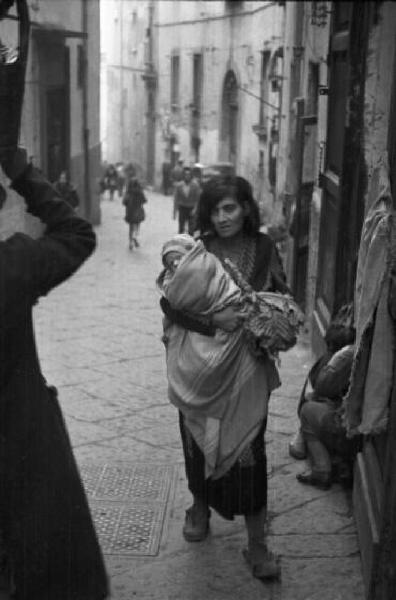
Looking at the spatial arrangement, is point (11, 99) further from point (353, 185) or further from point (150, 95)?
point (150, 95)

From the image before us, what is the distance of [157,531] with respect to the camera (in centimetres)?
380

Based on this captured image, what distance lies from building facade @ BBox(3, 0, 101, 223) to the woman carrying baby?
790 cm

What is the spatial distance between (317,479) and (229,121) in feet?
57.6

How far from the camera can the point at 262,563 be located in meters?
3.38

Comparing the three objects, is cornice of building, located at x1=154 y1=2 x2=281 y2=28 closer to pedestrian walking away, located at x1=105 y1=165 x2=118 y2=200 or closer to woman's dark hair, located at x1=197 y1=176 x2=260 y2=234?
woman's dark hair, located at x1=197 y1=176 x2=260 y2=234

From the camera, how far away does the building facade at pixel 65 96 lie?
12820mm

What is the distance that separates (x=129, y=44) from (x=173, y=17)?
372 cm

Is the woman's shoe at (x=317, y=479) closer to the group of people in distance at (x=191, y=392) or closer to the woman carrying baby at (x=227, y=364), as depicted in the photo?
the group of people in distance at (x=191, y=392)

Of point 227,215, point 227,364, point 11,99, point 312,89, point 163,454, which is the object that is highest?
point 11,99

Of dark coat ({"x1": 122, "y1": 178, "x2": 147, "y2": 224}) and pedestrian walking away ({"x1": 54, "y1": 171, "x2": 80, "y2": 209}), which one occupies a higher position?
pedestrian walking away ({"x1": 54, "y1": 171, "x2": 80, "y2": 209})

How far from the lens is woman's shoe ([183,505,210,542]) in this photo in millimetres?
3676

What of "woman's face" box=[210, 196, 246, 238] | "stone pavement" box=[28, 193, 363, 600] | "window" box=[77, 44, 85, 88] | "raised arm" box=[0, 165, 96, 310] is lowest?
"stone pavement" box=[28, 193, 363, 600]

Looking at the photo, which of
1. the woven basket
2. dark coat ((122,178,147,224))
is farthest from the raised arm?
dark coat ((122,178,147,224))

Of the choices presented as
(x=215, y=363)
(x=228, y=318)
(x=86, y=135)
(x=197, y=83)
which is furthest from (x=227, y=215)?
(x=197, y=83)
